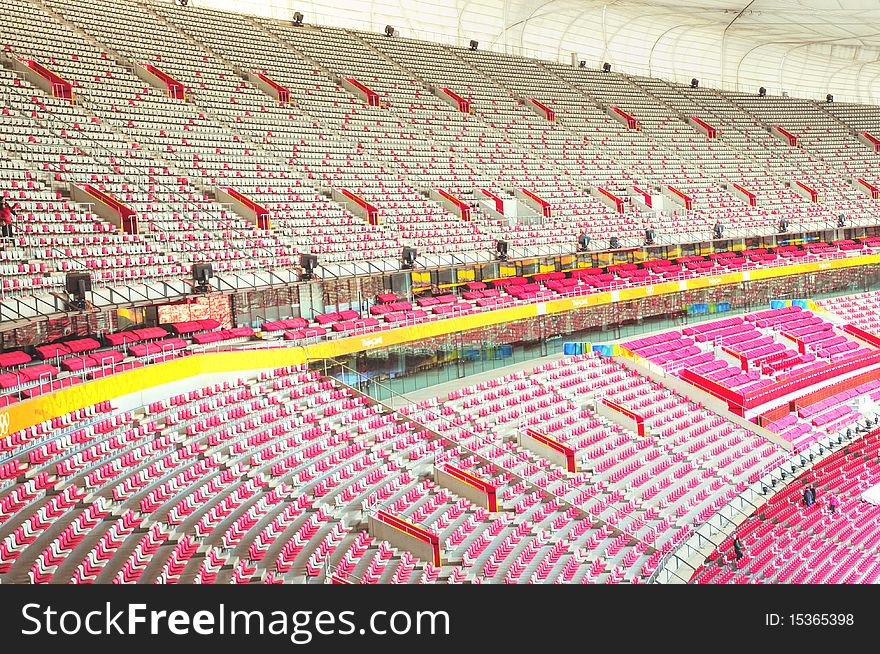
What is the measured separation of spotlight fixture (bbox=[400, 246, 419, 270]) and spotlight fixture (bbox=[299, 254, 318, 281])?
11.1ft

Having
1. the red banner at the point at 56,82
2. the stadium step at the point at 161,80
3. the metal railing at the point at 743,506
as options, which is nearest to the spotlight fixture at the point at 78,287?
the red banner at the point at 56,82

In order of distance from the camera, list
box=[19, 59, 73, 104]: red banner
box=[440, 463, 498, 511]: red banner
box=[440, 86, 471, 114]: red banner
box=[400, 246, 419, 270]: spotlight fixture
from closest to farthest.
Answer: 1. box=[440, 463, 498, 511]: red banner
2. box=[400, 246, 419, 270]: spotlight fixture
3. box=[19, 59, 73, 104]: red banner
4. box=[440, 86, 471, 114]: red banner

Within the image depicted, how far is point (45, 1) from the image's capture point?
1358 inches

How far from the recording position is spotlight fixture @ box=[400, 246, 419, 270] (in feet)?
89.7

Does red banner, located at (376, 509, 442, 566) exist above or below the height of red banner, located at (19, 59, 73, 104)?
below

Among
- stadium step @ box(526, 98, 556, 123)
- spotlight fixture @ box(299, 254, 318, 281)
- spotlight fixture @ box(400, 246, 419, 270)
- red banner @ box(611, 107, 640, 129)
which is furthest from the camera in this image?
red banner @ box(611, 107, 640, 129)

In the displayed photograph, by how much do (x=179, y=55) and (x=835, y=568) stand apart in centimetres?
2883

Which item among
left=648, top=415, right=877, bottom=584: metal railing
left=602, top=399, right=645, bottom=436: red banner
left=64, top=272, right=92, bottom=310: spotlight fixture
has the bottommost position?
left=648, top=415, right=877, bottom=584: metal railing

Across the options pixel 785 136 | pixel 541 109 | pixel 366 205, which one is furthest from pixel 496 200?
pixel 785 136

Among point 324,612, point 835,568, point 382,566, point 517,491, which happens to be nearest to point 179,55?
point 517,491

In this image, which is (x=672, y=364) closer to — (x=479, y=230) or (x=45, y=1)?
(x=479, y=230)

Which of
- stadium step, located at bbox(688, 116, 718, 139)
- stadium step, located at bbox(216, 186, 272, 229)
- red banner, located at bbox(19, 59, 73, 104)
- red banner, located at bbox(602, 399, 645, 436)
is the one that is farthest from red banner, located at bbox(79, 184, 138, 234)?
stadium step, located at bbox(688, 116, 718, 139)

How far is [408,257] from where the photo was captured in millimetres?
27344

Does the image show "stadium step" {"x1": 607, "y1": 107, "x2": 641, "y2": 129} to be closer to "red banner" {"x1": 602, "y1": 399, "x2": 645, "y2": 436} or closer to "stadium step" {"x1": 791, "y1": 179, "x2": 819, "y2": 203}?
"stadium step" {"x1": 791, "y1": 179, "x2": 819, "y2": 203}
